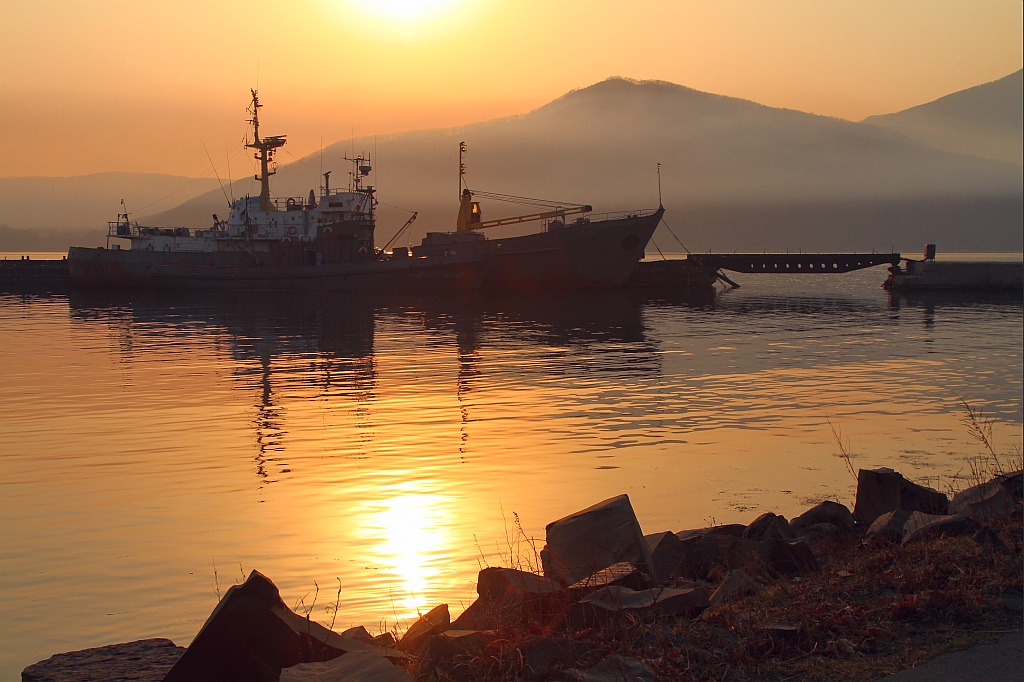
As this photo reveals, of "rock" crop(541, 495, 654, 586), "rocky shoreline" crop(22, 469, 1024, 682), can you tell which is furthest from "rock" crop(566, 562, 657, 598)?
"rock" crop(541, 495, 654, 586)

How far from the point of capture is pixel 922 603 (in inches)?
244

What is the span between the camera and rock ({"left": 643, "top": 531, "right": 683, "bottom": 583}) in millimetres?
8094

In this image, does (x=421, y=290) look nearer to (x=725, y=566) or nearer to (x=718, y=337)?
(x=718, y=337)

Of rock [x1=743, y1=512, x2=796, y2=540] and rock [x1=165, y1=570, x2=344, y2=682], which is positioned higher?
rock [x1=165, y1=570, x2=344, y2=682]

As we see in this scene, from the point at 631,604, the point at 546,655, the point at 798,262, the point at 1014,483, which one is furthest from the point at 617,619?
Answer: the point at 798,262

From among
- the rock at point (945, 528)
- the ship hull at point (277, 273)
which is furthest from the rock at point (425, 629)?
the ship hull at point (277, 273)

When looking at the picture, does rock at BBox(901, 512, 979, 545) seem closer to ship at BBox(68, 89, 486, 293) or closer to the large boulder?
the large boulder

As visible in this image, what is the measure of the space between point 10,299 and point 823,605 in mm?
69470

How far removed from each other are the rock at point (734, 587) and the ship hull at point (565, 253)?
62080 millimetres

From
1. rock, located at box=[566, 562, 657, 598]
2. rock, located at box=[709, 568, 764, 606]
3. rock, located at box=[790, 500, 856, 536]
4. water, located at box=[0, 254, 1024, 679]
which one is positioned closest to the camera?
rock, located at box=[566, 562, 657, 598]

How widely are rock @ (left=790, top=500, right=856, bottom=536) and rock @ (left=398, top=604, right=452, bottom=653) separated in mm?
4228

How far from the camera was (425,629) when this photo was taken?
21.3ft

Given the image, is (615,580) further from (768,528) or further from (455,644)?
(768,528)

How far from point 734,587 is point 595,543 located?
1.34 m
